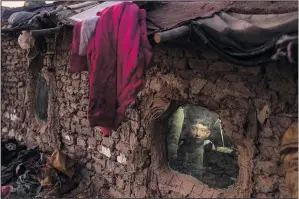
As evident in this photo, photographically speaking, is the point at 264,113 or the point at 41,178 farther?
the point at 41,178

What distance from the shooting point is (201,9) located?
146 inches

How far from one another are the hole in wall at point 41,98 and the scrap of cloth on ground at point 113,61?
3.33 m

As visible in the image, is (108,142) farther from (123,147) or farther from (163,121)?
(163,121)

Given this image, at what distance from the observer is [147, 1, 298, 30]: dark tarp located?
3092 mm

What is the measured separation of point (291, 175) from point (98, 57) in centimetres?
222

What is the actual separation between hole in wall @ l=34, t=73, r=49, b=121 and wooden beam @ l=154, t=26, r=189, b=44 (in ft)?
13.8

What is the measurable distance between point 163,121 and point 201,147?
1.93ft

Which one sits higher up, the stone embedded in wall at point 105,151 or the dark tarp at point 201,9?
the dark tarp at point 201,9

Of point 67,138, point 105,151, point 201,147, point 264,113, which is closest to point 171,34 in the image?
point 264,113

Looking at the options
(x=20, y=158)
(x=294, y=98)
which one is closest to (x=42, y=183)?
(x=20, y=158)

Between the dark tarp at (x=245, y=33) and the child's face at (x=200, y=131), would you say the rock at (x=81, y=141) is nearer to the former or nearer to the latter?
the child's face at (x=200, y=131)

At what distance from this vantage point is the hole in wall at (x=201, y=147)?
400 centimetres

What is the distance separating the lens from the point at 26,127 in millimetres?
7328

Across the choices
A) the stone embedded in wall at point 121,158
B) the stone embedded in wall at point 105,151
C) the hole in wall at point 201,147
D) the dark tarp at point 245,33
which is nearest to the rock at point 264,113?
the dark tarp at point 245,33
